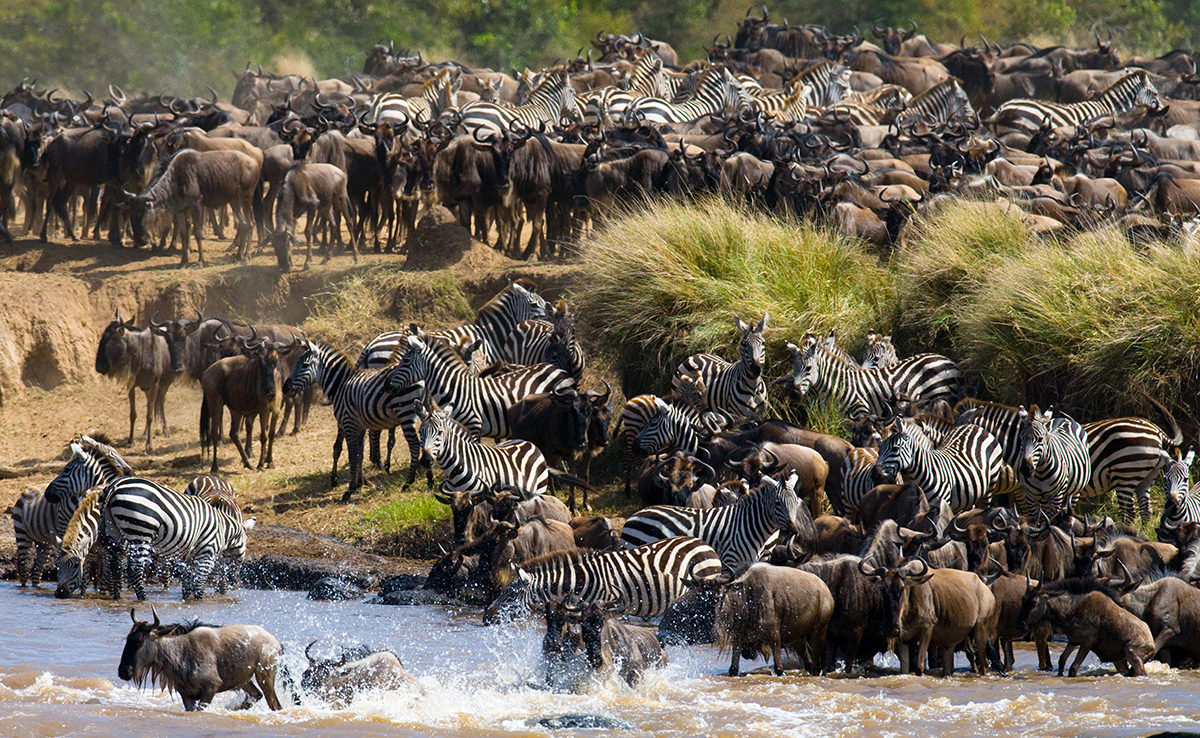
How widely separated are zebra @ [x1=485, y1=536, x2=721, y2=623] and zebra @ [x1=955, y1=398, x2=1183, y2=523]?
11.1 feet

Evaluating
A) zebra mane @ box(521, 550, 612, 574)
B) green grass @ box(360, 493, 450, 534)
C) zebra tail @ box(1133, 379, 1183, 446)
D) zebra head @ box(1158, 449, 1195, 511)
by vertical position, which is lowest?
zebra mane @ box(521, 550, 612, 574)

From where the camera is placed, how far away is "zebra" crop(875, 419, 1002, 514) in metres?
11.0

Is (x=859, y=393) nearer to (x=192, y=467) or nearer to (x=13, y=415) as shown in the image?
(x=192, y=467)

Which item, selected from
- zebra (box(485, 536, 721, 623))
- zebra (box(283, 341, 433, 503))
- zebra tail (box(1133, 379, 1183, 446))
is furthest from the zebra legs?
zebra tail (box(1133, 379, 1183, 446))

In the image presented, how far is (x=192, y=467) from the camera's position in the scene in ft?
48.6

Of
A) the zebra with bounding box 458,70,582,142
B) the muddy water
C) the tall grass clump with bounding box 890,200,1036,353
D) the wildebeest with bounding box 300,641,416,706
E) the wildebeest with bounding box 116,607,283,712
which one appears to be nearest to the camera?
the wildebeest with bounding box 116,607,283,712

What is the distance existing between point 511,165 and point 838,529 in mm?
9188

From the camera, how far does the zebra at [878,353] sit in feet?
43.9

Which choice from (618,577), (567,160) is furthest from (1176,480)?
(567,160)

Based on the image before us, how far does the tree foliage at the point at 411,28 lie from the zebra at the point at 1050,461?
2977cm

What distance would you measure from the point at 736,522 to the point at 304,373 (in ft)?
17.9

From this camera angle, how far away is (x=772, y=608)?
843 cm

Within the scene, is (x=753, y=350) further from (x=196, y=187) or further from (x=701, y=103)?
(x=701, y=103)

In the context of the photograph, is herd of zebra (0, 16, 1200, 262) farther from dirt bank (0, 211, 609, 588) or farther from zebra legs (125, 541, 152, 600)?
zebra legs (125, 541, 152, 600)
